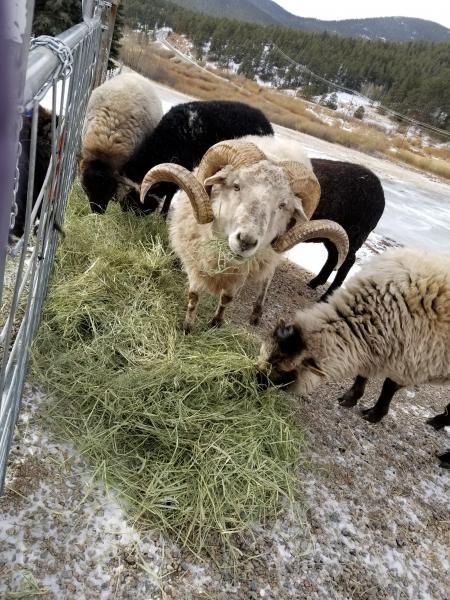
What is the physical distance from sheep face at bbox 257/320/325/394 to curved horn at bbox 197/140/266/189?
1406 millimetres

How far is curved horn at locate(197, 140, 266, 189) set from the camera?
11.9 feet

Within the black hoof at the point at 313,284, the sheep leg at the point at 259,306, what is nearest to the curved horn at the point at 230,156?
the sheep leg at the point at 259,306

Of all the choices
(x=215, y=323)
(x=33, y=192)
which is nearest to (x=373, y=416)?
(x=215, y=323)

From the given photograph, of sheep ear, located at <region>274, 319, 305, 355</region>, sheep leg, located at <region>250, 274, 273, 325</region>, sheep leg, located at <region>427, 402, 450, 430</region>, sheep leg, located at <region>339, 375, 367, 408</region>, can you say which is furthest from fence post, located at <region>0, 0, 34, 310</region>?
sheep leg, located at <region>427, 402, 450, 430</region>

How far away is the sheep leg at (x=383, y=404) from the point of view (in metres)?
3.97

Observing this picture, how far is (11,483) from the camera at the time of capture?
2.44m

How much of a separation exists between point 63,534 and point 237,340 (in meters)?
2.14

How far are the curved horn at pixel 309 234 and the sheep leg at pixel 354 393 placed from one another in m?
1.29

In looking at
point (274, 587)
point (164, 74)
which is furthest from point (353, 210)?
point (164, 74)

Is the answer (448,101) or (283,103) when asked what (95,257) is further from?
(448,101)

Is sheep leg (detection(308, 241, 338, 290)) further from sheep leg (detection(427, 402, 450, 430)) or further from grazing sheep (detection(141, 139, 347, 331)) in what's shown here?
sheep leg (detection(427, 402, 450, 430))

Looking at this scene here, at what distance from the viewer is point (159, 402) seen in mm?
3178

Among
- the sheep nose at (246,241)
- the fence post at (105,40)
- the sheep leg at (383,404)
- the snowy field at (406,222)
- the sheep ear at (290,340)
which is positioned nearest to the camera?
the sheep nose at (246,241)

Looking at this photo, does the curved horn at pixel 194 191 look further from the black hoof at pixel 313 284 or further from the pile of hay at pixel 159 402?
the black hoof at pixel 313 284
